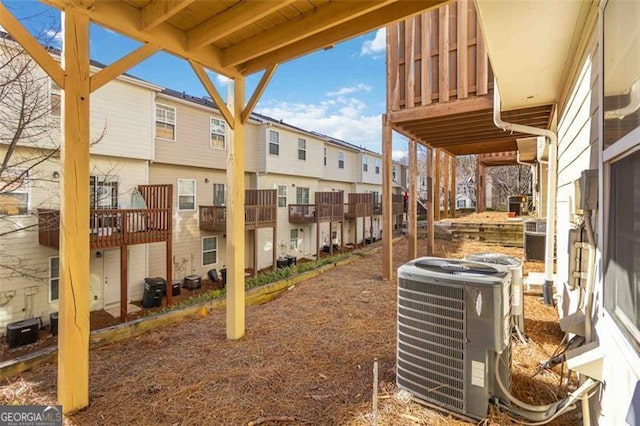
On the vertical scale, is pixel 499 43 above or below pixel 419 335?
above

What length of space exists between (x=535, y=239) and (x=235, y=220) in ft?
18.7

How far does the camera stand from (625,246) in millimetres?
1438

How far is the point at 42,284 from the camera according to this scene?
8.41m

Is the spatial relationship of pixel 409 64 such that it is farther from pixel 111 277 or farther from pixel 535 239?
pixel 111 277

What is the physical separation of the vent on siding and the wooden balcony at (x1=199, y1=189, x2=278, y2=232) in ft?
30.9

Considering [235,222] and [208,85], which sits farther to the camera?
[235,222]

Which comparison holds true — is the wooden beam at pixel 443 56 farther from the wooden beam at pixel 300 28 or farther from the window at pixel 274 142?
the window at pixel 274 142

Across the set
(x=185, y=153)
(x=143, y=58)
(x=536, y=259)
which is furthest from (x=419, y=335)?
(x=185, y=153)

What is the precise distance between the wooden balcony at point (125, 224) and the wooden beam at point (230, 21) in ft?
19.7

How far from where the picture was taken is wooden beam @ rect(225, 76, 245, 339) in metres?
3.72

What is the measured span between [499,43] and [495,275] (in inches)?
74.9

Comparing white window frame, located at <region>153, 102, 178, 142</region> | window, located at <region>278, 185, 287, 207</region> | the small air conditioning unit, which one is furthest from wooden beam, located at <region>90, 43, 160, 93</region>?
window, located at <region>278, 185, 287, 207</region>

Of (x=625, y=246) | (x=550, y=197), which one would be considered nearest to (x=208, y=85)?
(x=625, y=246)

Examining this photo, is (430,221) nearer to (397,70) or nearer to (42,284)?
(397,70)
